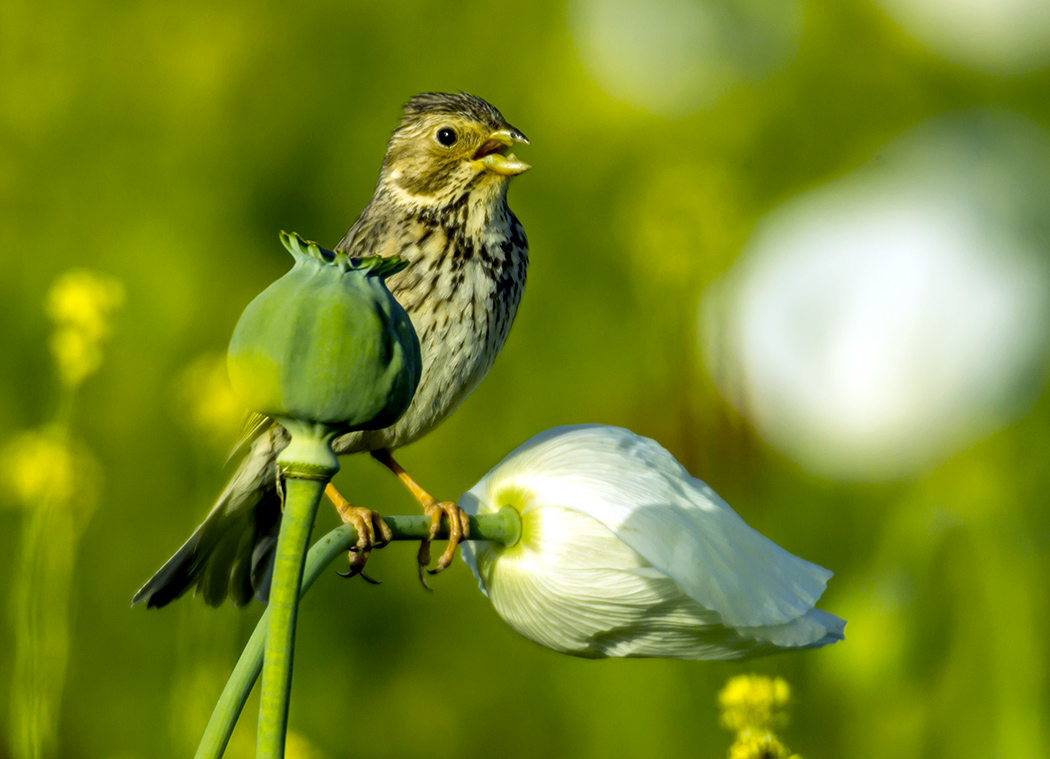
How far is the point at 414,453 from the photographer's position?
6.27 ft

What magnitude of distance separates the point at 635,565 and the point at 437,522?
0.14 m

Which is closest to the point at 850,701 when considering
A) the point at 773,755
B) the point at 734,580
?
the point at 773,755

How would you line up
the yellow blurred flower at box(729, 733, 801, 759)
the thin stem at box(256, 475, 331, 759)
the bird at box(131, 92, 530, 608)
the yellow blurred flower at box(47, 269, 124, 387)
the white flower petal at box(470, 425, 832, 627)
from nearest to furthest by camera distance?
the thin stem at box(256, 475, 331, 759)
the white flower petal at box(470, 425, 832, 627)
the yellow blurred flower at box(729, 733, 801, 759)
the bird at box(131, 92, 530, 608)
the yellow blurred flower at box(47, 269, 124, 387)

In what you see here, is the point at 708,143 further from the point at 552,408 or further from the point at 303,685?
the point at 303,685

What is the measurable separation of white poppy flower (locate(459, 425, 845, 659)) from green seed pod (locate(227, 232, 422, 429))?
0.21 meters

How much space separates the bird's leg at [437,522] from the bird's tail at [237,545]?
0.54 ft

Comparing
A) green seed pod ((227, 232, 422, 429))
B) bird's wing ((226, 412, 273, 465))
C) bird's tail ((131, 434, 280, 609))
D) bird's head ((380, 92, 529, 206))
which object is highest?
bird's head ((380, 92, 529, 206))

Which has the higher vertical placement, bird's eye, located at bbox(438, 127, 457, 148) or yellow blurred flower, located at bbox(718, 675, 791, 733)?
bird's eye, located at bbox(438, 127, 457, 148)

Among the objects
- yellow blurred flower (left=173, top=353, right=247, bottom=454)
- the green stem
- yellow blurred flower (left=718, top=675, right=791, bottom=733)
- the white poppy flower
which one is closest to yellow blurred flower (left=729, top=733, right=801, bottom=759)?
yellow blurred flower (left=718, top=675, right=791, bottom=733)

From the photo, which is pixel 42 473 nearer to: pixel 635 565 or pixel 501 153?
pixel 501 153

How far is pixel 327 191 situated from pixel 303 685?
91cm

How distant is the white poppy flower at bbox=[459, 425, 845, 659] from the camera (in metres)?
0.68

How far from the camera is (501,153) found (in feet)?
4.69

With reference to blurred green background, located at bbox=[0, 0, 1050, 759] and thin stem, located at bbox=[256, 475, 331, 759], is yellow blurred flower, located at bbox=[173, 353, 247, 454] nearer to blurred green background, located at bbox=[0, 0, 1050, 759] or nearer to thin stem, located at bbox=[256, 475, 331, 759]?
blurred green background, located at bbox=[0, 0, 1050, 759]
